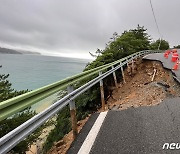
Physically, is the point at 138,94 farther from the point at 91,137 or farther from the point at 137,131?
the point at 91,137

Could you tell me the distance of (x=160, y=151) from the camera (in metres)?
4.12

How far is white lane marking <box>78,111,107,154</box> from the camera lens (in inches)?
173

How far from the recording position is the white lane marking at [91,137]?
4.40m

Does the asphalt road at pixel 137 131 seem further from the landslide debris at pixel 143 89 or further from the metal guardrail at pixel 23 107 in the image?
the landslide debris at pixel 143 89

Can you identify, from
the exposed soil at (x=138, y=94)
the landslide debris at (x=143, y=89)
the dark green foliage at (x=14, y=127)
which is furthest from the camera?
the dark green foliage at (x=14, y=127)

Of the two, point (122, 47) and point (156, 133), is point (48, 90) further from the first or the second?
point (122, 47)

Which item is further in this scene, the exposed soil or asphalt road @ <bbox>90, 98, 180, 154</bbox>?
the exposed soil

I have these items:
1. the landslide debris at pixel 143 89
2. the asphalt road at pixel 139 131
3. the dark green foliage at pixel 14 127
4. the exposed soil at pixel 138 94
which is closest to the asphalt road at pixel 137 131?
the asphalt road at pixel 139 131

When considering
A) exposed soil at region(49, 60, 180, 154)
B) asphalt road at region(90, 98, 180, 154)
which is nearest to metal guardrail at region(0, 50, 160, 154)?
asphalt road at region(90, 98, 180, 154)

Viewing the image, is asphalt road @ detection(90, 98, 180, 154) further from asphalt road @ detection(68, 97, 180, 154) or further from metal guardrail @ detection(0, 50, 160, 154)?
metal guardrail @ detection(0, 50, 160, 154)

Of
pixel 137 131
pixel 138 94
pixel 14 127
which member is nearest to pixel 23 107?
pixel 137 131

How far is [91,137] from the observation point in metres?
4.96

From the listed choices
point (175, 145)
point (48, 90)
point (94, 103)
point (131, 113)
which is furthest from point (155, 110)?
point (94, 103)

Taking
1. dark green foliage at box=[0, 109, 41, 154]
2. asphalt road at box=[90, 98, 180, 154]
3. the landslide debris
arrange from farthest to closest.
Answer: dark green foliage at box=[0, 109, 41, 154] → the landslide debris → asphalt road at box=[90, 98, 180, 154]
